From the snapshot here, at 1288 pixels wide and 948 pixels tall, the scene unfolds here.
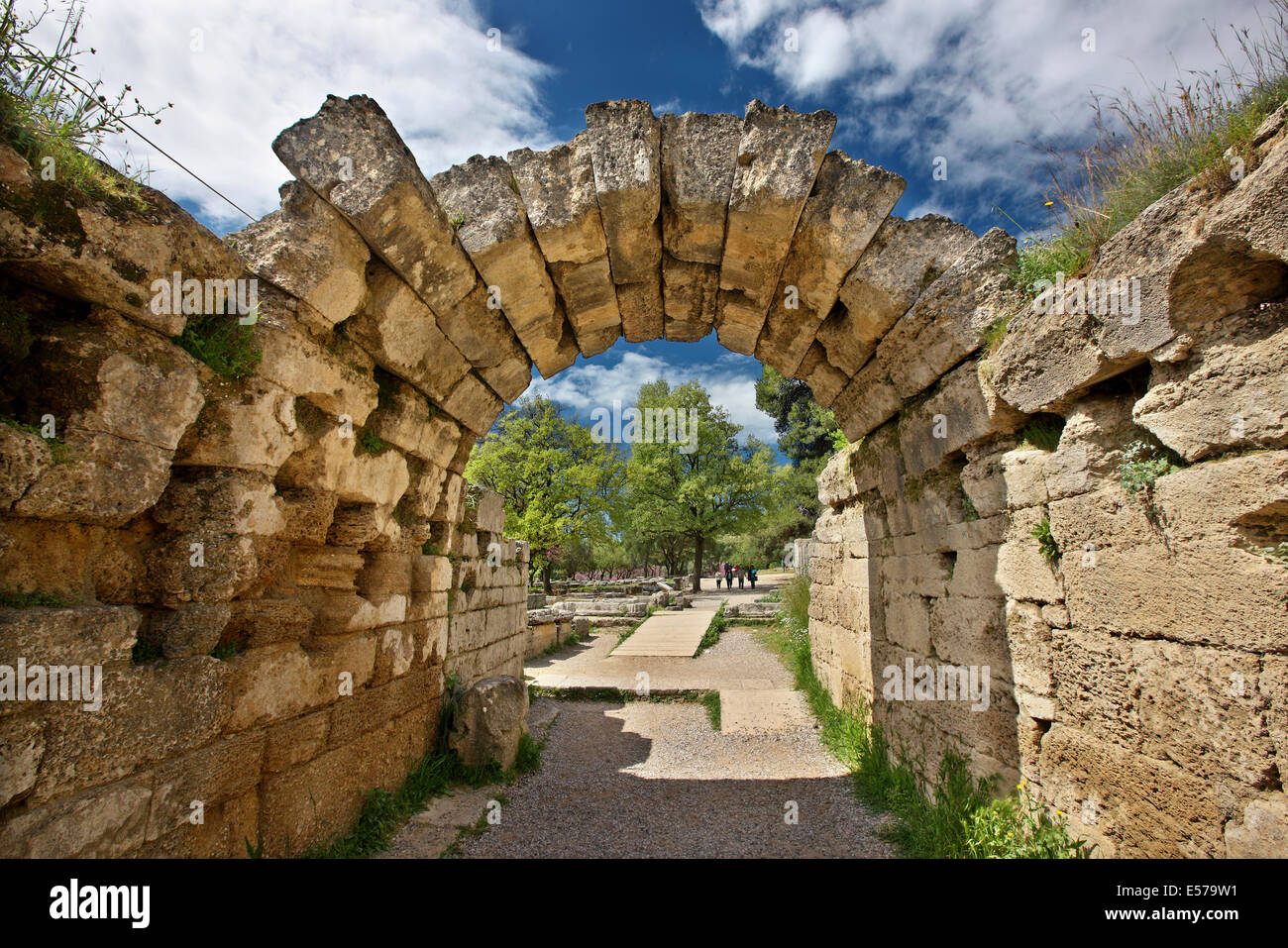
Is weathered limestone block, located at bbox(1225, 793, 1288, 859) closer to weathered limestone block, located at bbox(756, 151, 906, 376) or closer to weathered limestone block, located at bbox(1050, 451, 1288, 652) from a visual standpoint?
weathered limestone block, located at bbox(1050, 451, 1288, 652)

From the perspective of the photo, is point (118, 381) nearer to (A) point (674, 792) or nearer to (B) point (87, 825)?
(B) point (87, 825)

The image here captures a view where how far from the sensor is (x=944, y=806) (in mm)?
3686

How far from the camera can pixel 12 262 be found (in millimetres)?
2068

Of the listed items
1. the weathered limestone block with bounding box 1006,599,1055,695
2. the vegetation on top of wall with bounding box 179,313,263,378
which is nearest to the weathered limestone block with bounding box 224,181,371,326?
the vegetation on top of wall with bounding box 179,313,263,378

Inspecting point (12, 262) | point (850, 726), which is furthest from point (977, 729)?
point (12, 262)

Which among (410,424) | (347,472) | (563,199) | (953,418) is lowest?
(347,472)

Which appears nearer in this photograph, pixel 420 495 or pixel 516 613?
pixel 420 495

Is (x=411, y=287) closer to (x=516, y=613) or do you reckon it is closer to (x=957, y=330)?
(x=957, y=330)

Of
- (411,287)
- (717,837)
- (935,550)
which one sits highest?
(411,287)

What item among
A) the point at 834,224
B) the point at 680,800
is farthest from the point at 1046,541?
the point at 680,800

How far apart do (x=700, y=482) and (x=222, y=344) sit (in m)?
23.3

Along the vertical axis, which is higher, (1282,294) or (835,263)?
(835,263)

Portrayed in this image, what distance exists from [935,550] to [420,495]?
396cm

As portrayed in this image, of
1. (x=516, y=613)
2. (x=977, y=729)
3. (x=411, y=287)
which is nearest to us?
(x=977, y=729)
